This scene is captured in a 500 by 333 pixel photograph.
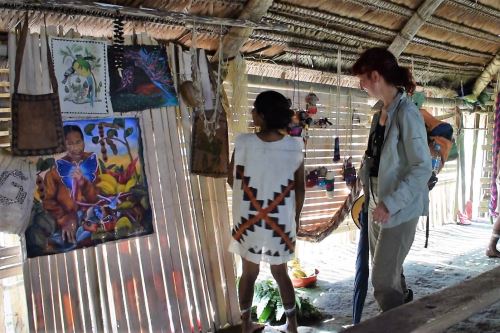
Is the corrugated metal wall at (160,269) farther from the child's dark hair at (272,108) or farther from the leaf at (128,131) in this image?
the child's dark hair at (272,108)

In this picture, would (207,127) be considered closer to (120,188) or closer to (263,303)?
(120,188)

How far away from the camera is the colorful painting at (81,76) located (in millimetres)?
2293

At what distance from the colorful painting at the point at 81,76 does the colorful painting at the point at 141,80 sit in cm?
5

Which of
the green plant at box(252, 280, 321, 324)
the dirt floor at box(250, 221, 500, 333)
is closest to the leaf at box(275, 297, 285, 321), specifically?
the green plant at box(252, 280, 321, 324)

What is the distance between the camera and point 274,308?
126 inches

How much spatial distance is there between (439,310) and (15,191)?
1.87 metres

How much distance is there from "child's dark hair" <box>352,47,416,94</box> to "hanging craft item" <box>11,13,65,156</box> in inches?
57.2

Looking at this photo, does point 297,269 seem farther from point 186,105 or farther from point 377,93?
point 377,93

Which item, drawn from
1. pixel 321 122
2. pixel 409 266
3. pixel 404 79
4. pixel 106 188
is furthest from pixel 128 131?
pixel 409 266

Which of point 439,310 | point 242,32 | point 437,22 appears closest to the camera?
point 439,310

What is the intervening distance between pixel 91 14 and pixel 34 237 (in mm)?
1144

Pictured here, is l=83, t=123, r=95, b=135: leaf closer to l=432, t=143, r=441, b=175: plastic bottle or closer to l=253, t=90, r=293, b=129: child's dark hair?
l=253, t=90, r=293, b=129: child's dark hair

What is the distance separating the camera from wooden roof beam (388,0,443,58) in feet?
12.6

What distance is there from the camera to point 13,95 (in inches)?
83.6
